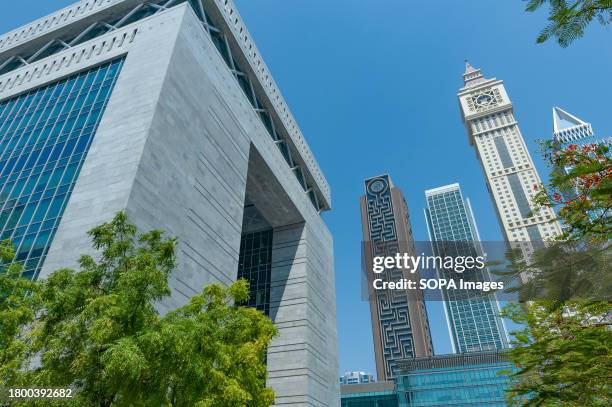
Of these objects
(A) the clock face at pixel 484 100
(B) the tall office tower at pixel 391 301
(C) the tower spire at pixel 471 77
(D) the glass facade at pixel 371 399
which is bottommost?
(D) the glass facade at pixel 371 399

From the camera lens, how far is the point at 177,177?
25281 millimetres

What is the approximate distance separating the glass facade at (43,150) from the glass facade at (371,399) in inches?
3417

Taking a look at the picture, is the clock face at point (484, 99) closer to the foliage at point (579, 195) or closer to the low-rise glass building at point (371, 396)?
the low-rise glass building at point (371, 396)

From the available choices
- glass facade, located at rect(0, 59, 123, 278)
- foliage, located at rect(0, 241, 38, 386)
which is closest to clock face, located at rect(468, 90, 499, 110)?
glass facade, located at rect(0, 59, 123, 278)

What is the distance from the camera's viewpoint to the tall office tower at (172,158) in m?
22.9

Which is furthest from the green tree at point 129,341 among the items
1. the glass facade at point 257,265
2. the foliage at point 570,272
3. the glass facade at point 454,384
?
the glass facade at point 454,384

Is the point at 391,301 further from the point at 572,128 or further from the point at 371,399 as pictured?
the point at 572,128

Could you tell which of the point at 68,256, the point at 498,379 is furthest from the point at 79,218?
the point at 498,379

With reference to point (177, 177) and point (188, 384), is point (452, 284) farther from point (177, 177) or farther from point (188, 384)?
point (177, 177)

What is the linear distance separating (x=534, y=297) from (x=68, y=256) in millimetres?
20839

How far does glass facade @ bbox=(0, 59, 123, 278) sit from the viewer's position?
22.9 m

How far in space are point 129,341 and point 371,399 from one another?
9613cm

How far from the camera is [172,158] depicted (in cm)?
2522

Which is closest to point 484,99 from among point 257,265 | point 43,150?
point 257,265
